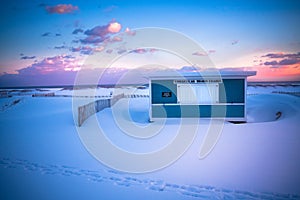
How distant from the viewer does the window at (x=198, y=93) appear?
13707 mm

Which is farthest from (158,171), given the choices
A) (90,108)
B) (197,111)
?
(90,108)

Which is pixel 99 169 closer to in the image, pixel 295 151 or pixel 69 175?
pixel 69 175

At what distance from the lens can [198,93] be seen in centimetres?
1384

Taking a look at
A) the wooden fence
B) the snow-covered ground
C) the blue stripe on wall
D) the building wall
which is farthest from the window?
the wooden fence

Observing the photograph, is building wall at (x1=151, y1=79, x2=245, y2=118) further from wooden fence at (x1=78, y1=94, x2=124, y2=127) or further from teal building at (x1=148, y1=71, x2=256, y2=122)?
wooden fence at (x1=78, y1=94, x2=124, y2=127)

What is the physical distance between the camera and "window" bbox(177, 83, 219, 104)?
45.0 feet

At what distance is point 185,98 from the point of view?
13961 mm

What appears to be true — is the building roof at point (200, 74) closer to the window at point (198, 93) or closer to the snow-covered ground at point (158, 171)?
the window at point (198, 93)

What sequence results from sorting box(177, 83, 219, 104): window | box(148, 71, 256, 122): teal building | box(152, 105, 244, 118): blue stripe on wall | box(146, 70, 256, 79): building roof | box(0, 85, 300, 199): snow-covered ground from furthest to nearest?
box(177, 83, 219, 104): window → box(152, 105, 244, 118): blue stripe on wall → box(148, 71, 256, 122): teal building → box(146, 70, 256, 79): building roof → box(0, 85, 300, 199): snow-covered ground

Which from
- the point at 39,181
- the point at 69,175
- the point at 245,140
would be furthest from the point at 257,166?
the point at 39,181

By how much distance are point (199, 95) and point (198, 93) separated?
13cm

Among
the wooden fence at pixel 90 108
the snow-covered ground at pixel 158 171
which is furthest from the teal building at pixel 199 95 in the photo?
the wooden fence at pixel 90 108

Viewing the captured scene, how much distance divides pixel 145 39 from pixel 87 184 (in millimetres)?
16301

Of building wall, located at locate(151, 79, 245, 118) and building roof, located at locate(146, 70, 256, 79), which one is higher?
building roof, located at locate(146, 70, 256, 79)
